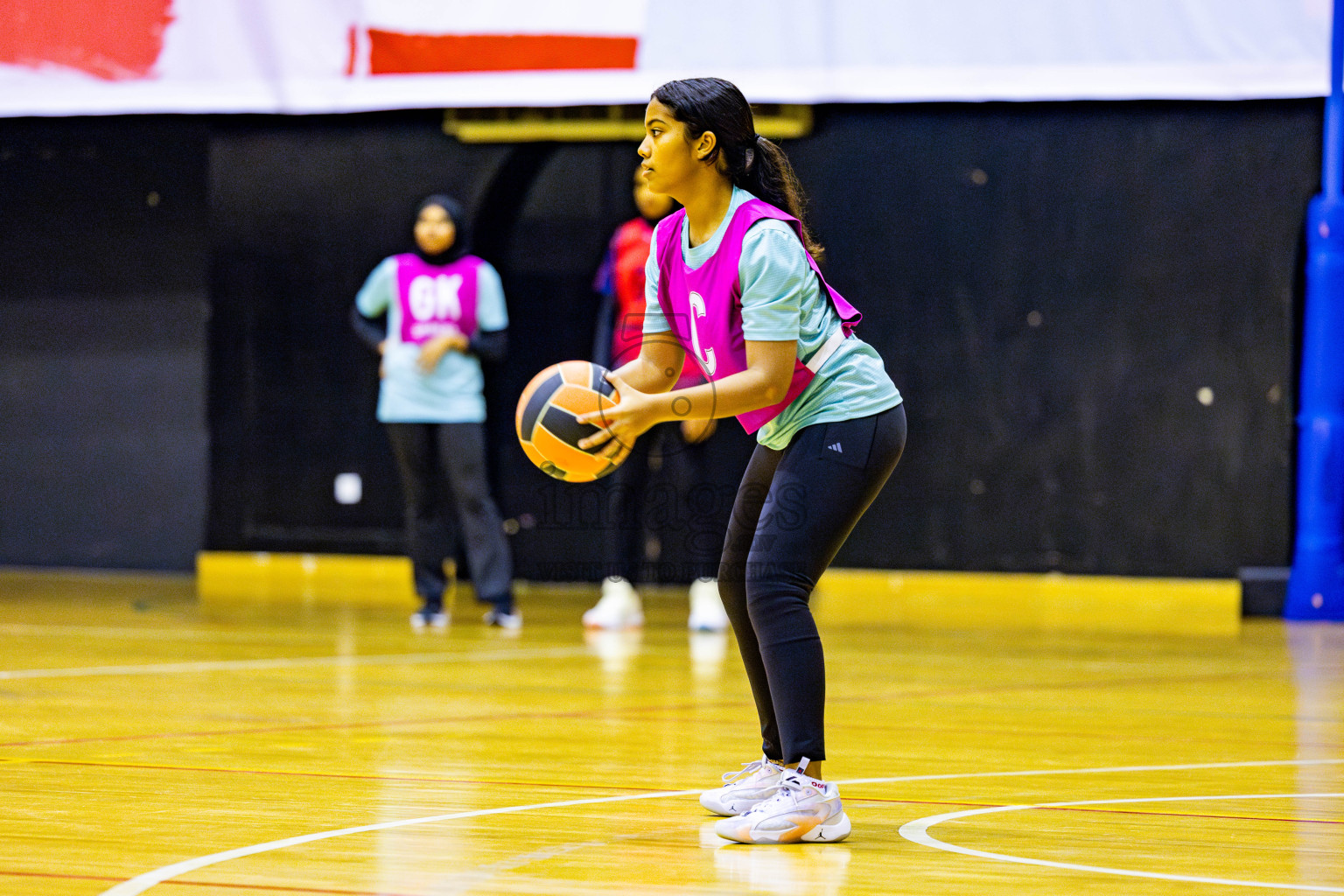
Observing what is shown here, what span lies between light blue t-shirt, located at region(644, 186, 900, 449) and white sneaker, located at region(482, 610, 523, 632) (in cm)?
323

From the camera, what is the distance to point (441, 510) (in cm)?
605

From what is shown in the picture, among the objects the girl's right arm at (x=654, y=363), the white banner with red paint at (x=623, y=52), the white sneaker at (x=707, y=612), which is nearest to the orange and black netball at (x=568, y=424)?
the girl's right arm at (x=654, y=363)

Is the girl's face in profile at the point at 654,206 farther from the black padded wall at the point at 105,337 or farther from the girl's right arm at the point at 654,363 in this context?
the black padded wall at the point at 105,337

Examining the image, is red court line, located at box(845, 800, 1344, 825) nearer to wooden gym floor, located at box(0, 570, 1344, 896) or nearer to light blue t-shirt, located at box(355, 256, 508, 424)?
wooden gym floor, located at box(0, 570, 1344, 896)

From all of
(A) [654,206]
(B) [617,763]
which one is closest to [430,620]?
(A) [654,206]

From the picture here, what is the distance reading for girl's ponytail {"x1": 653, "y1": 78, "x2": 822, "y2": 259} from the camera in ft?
8.55

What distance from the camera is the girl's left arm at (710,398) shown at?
2445 mm

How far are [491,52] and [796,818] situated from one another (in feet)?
15.1

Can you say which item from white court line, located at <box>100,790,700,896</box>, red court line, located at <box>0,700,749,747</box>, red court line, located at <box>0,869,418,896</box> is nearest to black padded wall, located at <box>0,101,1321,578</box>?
red court line, located at <box>0,700,749,747</box>

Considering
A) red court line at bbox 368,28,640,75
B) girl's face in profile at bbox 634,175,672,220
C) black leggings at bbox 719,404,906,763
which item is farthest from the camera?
red court line at bbox 368,28,640,75

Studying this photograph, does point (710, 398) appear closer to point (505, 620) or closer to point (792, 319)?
point (792, 319)

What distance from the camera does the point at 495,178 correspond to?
277 inches

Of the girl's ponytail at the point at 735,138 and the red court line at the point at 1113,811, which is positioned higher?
the girl's ponytail at the point at 735,138

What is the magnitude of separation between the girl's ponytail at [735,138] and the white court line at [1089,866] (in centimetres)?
97
